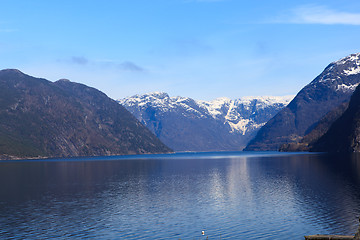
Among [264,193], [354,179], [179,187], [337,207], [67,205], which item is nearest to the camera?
[337,207]

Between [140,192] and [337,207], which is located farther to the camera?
[140,192]

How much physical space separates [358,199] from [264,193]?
2388 cm

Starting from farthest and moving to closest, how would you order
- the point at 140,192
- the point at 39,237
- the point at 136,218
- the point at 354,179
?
the point at 354,179, the point at 140,192, the point at 136,218, the point at 39,237

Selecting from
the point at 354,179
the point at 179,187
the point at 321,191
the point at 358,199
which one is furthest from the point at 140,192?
the point at 354,179

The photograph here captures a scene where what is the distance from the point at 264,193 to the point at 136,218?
1759 inches

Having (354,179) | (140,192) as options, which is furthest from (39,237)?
(354,179)

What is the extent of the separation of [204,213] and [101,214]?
770 inches

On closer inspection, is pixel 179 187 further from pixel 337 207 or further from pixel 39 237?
pixel 39 237

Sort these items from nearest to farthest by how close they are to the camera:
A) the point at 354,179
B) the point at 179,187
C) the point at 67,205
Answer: the point at 67,205, the point at 179,187, the point at 354,179

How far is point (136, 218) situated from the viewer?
7800 cm

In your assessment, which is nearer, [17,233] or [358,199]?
[17,233]

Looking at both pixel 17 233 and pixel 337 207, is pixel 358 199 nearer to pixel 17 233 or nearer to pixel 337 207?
pixel 337 207

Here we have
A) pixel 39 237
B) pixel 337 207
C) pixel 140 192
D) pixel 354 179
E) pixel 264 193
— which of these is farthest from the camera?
pixel 354 179

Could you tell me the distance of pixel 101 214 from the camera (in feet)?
268
